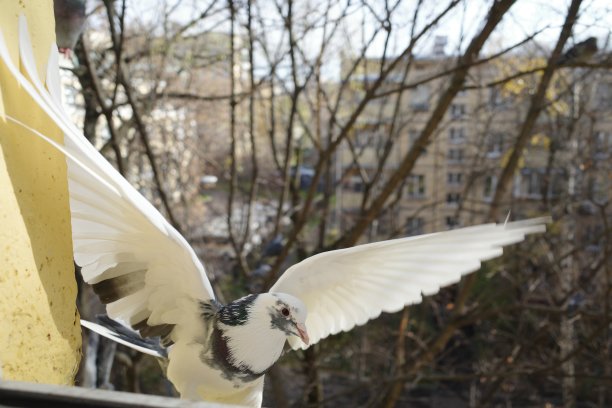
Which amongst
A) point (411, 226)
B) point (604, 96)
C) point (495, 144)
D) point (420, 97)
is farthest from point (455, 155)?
point (411, 226)

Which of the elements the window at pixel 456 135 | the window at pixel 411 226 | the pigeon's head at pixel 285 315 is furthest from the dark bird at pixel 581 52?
the window at pixel 456 135

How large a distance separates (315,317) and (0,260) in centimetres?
127

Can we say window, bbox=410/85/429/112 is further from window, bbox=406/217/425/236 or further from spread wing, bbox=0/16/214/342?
spread wing, bbox=0/16/214/342

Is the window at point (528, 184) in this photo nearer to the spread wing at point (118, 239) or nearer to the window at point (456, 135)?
the window at point (456, 135)

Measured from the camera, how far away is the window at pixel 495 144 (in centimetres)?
826

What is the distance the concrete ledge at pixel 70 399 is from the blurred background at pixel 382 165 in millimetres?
1508

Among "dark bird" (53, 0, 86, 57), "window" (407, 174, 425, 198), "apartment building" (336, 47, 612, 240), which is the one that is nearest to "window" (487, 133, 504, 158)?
"apartment building" (336, 47, 612, 240)

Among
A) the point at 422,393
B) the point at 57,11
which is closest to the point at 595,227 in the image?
the point at 422,393

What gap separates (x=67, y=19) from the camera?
2.39 meters

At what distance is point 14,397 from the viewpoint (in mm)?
854

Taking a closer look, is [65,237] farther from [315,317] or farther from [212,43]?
[212,43]

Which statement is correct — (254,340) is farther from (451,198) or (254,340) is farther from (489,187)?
(489,187)

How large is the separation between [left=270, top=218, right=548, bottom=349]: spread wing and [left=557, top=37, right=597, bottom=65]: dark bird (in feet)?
6.36

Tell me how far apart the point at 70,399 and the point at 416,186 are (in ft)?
33.3
